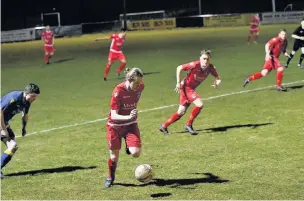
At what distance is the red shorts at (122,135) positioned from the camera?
9742 mm

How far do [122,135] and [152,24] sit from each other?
165ft

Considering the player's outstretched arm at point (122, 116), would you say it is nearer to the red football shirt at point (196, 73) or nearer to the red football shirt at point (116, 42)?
the red football shirt at point (196, 73)

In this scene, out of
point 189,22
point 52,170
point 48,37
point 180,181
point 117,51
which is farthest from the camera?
point 189,22

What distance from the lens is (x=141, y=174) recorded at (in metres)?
9.62

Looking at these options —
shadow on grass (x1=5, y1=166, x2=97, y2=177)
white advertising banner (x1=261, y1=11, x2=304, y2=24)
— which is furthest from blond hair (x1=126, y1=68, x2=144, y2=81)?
white advertising banner (x1=261, y1=11, x2=304, y2=24)

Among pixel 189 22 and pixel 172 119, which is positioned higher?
pixel 189 22

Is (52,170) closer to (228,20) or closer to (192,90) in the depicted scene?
(192,90)

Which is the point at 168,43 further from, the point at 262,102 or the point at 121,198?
the point at 121,198

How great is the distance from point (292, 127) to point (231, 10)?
55.3 meters

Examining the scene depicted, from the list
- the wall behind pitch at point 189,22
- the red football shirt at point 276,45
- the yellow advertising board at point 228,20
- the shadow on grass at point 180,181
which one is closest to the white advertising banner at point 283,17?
the yellow advertising board at point 228,20

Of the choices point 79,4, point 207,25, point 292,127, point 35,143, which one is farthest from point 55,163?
point 79,4

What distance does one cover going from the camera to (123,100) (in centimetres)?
962

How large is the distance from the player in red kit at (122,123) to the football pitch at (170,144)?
2.00 feet

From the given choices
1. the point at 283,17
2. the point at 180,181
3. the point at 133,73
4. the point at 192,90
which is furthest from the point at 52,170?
the point at 283,17
